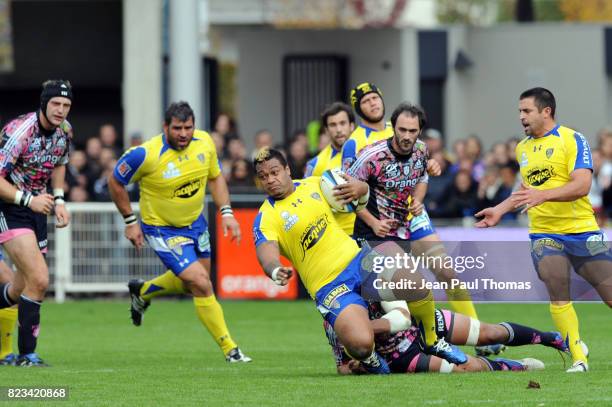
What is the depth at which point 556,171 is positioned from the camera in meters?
11.6

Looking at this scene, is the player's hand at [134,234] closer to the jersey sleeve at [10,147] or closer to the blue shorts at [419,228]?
the jersey sleeve at [10,147]

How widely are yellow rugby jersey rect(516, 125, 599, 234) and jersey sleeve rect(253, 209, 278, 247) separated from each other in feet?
6.62

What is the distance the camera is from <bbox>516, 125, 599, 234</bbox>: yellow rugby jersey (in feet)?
37.9

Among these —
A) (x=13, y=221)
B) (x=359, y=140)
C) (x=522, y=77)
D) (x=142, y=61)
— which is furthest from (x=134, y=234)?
(x=522, y=77)

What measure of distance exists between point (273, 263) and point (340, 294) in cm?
64

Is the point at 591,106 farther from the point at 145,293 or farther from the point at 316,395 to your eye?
the point at 316,395

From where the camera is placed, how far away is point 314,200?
11.6 metres

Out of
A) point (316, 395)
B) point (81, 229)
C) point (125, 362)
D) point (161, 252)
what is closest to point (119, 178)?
point (161, 252)

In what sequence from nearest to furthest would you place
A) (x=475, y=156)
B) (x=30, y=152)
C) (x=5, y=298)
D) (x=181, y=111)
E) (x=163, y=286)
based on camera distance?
(x=30, y=152), (x=5, y=298), (x=181, y=111), (x=163, y=286), (x=475, y=156)

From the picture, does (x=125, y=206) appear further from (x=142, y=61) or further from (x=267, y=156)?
(x=142, y=61)

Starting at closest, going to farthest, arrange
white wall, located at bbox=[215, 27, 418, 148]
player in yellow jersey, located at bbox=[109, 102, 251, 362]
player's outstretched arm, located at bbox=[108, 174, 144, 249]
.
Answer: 1. player in yellow jersey, located at bbox=[109, 102, 251, 362]
2. player's outstretched arm, located at bbox=[108, 174, 144, 249]
3. white wall, located at bbox=[215, 27, 418, 148]

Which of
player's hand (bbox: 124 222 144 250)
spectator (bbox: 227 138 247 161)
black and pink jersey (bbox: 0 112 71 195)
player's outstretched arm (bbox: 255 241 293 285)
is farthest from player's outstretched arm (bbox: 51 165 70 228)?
spectator (bbox: 227 138 247 161)

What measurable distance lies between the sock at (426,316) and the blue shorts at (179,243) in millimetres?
2612

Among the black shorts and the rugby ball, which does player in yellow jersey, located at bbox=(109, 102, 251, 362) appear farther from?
the rugby ball
